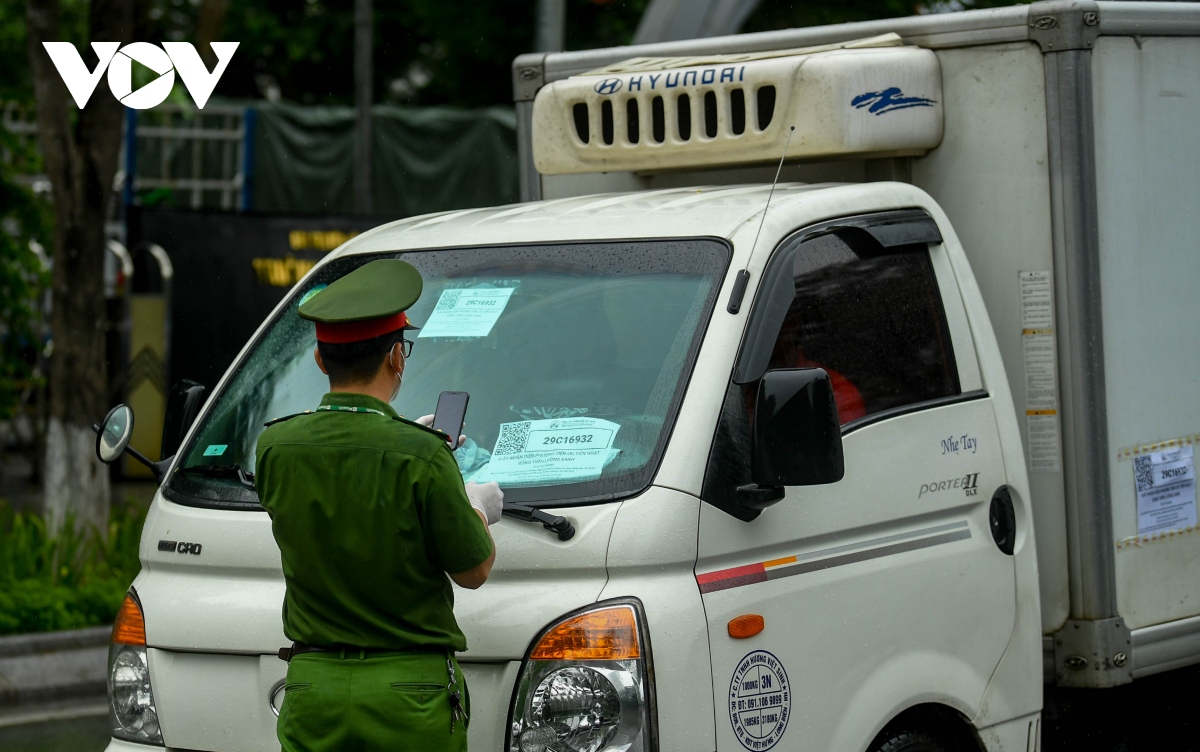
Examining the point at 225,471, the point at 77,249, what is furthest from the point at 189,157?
the point at 225,471

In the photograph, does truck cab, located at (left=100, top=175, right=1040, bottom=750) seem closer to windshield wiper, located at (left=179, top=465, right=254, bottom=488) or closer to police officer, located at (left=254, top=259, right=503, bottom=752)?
windshield wiper, located at (left=179, top=465, right=254, bottom=488)

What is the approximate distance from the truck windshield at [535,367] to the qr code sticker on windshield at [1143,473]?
158cm

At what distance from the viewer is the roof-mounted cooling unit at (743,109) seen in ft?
15.3

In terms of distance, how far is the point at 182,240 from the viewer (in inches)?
559

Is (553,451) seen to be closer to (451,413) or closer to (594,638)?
(451,413)

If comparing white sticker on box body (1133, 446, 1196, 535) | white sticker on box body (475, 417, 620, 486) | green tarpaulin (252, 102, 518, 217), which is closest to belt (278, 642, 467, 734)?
white sticker on box body (475, 417, 620, 486)

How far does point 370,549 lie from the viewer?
320cm

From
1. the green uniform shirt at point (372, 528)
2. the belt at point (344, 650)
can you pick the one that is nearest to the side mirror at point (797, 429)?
the green uniform shirt at point (372, 528)

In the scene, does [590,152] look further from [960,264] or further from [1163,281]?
Answer: [1163,281]

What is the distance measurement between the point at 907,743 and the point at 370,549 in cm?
157

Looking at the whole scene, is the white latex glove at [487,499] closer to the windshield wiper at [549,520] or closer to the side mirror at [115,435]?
the windshield wiper at [549,520]

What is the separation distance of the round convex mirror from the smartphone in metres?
1.01

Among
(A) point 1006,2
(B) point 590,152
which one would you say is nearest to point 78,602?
(B) point 590,152

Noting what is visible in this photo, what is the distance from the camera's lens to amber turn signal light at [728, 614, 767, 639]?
11.7 feet
